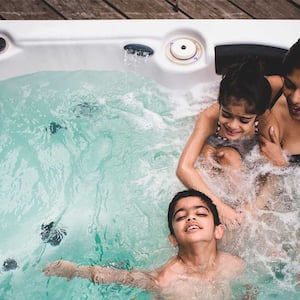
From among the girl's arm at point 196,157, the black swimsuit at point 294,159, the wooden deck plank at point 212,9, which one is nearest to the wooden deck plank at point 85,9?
the wooden deck plank at point 212,9

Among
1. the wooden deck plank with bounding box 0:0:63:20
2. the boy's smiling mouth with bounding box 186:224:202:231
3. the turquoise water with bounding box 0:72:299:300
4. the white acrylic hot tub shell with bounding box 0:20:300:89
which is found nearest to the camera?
the boy's smiling mouth with bounding box 186:224:202:231

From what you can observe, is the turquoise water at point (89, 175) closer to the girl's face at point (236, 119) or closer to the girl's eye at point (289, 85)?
the girl's face at point (236, 119)

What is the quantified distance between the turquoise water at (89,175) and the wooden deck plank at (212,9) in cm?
38

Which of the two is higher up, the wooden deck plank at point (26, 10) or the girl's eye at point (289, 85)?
the wooden deck plank at point (26, 10)

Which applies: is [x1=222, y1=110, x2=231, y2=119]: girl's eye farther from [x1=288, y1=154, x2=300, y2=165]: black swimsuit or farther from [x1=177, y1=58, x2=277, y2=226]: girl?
[x1=288, y1=154, x2=300, y2=165]: black swimsuit

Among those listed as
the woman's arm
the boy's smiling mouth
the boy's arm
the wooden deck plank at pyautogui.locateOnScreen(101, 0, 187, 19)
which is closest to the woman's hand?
the woman's arm

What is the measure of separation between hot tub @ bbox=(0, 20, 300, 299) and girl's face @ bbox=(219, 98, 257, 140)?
0.19 meters

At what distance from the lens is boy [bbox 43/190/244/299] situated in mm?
1551

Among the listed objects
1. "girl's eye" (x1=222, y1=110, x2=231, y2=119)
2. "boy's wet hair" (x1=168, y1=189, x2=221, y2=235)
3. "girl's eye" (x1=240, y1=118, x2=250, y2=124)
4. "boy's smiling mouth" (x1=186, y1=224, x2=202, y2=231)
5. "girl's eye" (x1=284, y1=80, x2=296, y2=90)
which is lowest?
"boy's smiling mouth" (x1=186, y1=224, x2=202, y2=231)

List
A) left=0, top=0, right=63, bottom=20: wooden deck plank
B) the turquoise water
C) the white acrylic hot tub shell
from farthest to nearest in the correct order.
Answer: left=0, top=0, right=63, bottom=20: wooden deck plank < the white acrylic hot tub shell < the turquoise water

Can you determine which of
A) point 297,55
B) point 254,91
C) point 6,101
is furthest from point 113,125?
point 297,55

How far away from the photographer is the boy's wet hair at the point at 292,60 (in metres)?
1.54

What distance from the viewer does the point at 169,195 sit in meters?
1.72

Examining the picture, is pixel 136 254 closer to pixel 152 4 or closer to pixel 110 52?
pixel 110 52
